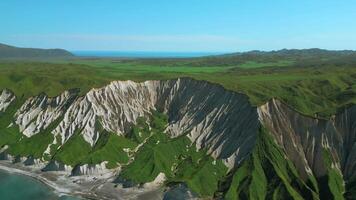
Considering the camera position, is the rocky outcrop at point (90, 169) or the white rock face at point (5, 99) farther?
the white rock face at point (5, 99)

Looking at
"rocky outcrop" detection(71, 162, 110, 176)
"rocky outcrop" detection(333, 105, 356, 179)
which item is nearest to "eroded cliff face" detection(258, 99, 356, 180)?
"rocky outcrop" detection(333, 105, 356, 179)

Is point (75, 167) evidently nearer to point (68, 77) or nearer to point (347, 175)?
point (68, 77)

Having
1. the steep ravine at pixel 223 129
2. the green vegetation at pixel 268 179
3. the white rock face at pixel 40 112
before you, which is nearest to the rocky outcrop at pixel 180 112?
the steep ravine at pixel 223 129

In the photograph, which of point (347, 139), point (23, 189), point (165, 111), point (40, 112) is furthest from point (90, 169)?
point (347, 139)

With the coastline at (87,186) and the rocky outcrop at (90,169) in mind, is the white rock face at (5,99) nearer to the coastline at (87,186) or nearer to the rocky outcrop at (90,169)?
the coastline at (87,186)

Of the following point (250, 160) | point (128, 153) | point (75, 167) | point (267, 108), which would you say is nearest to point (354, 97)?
point (267, 108)
